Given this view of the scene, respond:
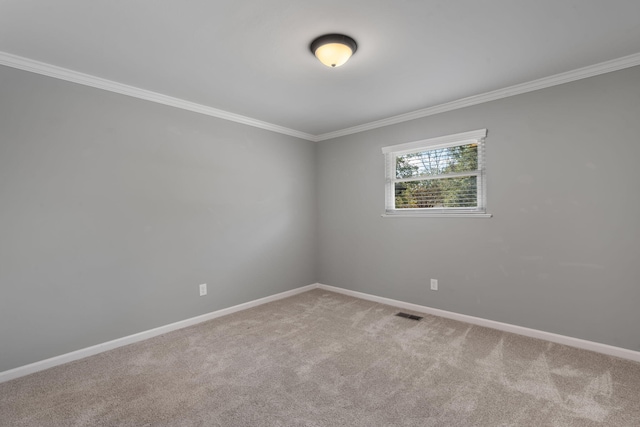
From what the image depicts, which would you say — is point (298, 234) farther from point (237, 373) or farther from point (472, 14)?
point (472, 14)

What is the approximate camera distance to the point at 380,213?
4098mm

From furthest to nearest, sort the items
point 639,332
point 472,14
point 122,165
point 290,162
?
point 290,162 → point 122,165 → point 639,332 → point 472,14

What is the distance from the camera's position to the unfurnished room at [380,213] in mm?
1953

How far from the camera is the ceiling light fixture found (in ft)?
6.96

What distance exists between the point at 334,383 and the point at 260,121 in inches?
126

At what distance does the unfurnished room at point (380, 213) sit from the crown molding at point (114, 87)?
18 mm

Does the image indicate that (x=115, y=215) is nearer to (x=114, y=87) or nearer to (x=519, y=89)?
(x=114, y=87)

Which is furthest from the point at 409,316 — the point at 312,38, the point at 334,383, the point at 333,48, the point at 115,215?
the point at 115,215

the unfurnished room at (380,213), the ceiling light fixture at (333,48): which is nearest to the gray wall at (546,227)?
the unfurnished room at (380,213)

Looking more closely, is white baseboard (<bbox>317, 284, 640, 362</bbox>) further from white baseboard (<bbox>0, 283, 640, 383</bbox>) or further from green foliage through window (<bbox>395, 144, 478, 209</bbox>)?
green foliage through window (<bbox>395, 144, 478, 209</bbox>)

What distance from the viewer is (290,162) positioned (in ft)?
14.8

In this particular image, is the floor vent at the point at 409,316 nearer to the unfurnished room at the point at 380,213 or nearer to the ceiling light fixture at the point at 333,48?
the unfurnished room at the point at 380,213

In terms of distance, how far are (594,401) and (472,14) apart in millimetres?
2592

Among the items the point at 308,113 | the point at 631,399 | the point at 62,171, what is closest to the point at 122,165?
the point at 62,171
